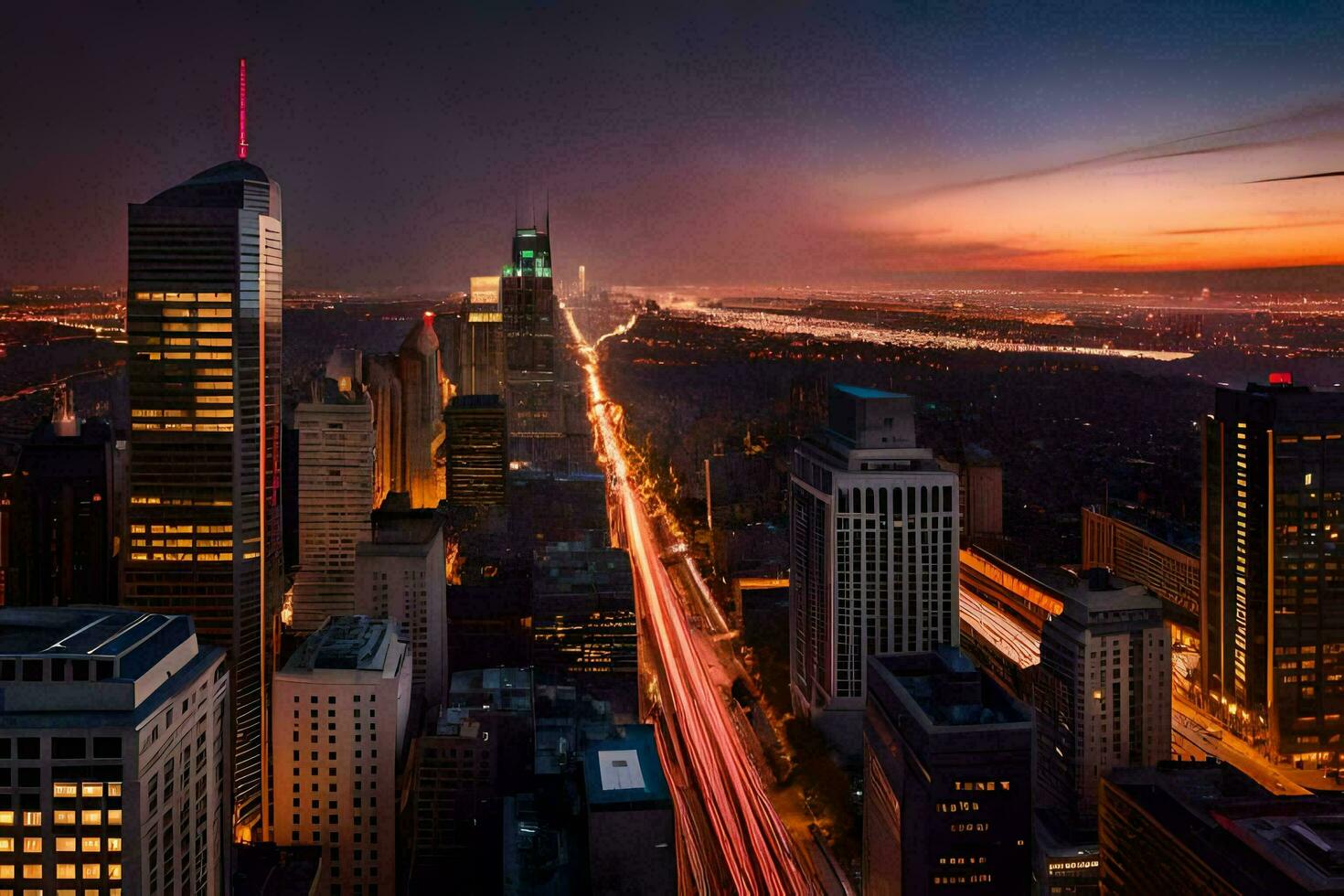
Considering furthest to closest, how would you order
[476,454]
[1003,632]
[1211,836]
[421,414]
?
[421,414] → [476,454] → [1003,632] → [1211,836]

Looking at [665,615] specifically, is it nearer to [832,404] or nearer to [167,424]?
[832,404]

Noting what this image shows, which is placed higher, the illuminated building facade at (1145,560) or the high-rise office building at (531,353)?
the high-rise office building at (531,353)

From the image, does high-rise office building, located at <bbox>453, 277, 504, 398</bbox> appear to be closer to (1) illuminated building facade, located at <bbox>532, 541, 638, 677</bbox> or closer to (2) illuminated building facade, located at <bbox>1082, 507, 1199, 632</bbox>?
(1) illuminated building facade, located at <bbox>532, 541, 638, 677</bbox>

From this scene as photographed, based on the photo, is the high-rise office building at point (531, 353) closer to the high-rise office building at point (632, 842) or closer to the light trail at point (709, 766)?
the light trail at point (709, 766)

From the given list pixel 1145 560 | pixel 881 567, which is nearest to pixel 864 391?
pixel 881 567

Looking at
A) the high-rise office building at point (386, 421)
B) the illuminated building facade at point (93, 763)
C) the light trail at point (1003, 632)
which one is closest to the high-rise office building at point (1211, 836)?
the light trail at point (1003, 632)

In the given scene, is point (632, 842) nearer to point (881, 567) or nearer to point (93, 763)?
point (93, 763)
